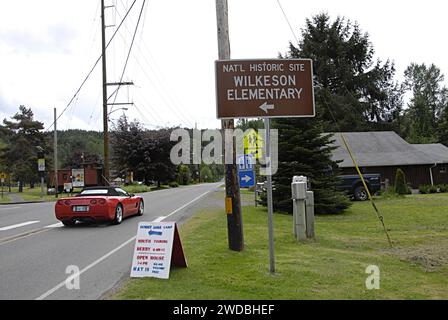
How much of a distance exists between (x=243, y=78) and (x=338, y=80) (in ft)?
172

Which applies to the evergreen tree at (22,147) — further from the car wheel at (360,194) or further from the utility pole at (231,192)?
the utility pole at (231,192)

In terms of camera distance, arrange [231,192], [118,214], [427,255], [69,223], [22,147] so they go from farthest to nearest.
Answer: [22,147] → [118,214] → [69,223] → [231,192] → [427,255]

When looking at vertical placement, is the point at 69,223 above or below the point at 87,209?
below

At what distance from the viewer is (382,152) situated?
37750 mm

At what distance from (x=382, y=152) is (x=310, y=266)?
32.4 meters

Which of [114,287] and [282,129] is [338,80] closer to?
[282,129]


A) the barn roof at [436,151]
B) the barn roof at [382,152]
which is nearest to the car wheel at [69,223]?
the barn roof at [382,152]

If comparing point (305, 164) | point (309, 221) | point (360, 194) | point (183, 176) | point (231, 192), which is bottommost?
point (360, 194)

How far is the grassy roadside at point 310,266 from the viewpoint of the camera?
6.06m

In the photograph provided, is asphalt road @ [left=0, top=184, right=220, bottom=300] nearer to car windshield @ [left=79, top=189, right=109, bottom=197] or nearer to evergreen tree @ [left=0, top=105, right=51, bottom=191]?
car windshield @ [left=79, top=189, right=109, bottom=197]

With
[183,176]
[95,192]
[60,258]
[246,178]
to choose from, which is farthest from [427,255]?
[183,176]

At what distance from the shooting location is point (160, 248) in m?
7.08

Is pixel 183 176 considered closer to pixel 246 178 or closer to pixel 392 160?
pixel 392 160

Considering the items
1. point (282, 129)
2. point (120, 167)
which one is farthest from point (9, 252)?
point (120, 167)
